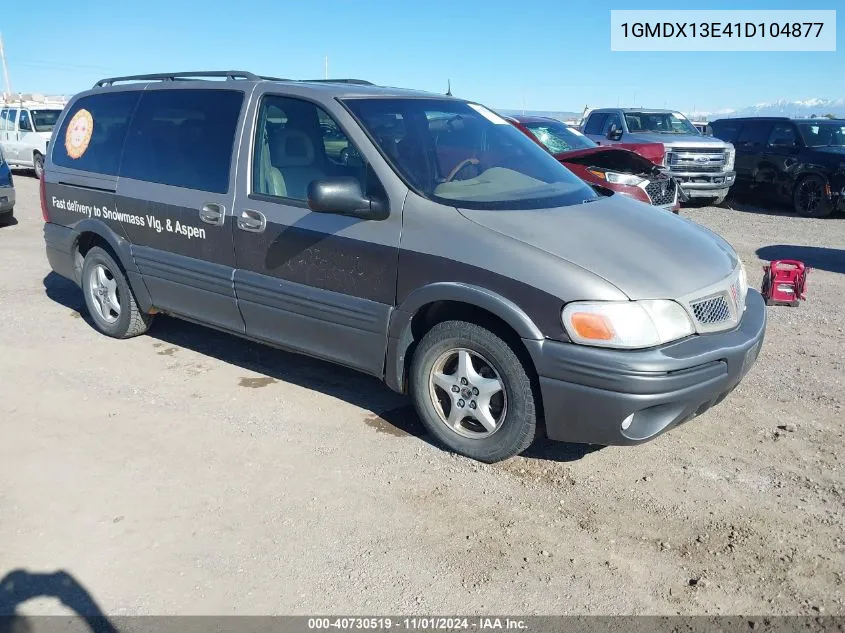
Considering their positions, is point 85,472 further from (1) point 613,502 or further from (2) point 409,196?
(1) point 613,502

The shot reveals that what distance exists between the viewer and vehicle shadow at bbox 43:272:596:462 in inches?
162

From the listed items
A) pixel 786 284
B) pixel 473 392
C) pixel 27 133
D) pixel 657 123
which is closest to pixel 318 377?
pixel 473 392

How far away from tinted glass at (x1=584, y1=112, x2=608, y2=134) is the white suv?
524 inches

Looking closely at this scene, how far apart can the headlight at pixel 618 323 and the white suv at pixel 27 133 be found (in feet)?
62.1

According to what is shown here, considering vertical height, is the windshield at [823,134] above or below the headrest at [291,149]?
above

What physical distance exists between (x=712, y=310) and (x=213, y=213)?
295 cm

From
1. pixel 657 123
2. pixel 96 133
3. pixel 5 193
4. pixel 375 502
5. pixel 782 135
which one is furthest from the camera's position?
pixel 657 123

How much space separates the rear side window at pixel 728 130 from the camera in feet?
49.6

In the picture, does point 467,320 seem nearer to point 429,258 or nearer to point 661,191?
point 429,258

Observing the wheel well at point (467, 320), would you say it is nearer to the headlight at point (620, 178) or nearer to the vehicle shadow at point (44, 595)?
the vehicle shadow at point (44, 595)

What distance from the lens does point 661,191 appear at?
32.0 ft

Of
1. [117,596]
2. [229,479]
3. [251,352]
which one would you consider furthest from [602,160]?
[117,596]

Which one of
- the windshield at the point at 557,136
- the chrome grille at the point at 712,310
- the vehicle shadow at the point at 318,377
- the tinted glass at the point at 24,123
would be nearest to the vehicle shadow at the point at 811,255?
the windshield at the point at 557,136

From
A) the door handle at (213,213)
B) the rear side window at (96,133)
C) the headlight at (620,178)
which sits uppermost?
the rear side window at (96,133)
